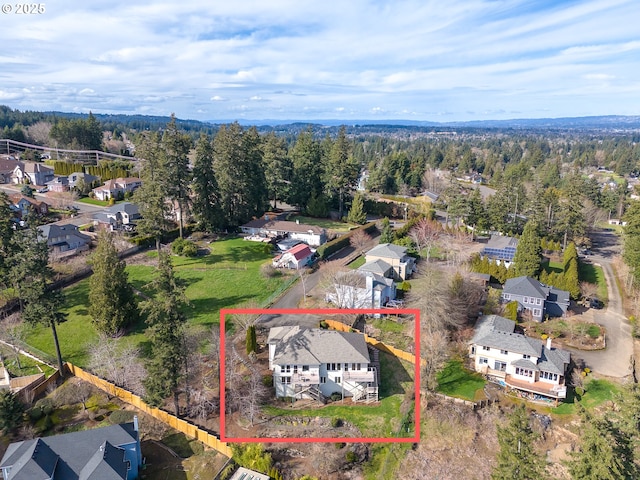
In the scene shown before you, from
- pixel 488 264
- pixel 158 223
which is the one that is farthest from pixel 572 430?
pixel 158 223

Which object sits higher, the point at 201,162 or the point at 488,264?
the point at 201,162

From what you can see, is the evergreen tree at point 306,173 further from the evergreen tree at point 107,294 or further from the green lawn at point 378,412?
the green lawn at point 378,412

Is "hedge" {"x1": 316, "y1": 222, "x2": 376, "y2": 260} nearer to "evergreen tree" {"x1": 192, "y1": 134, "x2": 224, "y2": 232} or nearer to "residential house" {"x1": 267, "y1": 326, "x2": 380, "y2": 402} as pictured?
"evergreen tree" {"x1": 192, "y1": 134, "x2": 224, "y2": 232}

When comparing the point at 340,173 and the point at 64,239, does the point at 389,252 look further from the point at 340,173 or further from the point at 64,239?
the point at 64,239

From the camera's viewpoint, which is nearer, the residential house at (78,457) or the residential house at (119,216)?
the residential house at (78,457)

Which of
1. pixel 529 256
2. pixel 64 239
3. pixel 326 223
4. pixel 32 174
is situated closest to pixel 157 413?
pixel 64 239

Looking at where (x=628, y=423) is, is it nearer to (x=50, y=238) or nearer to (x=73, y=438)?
(x=73, y=438)

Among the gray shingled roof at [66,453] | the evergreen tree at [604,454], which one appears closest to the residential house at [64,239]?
the gray shingled roof at [66,453]
